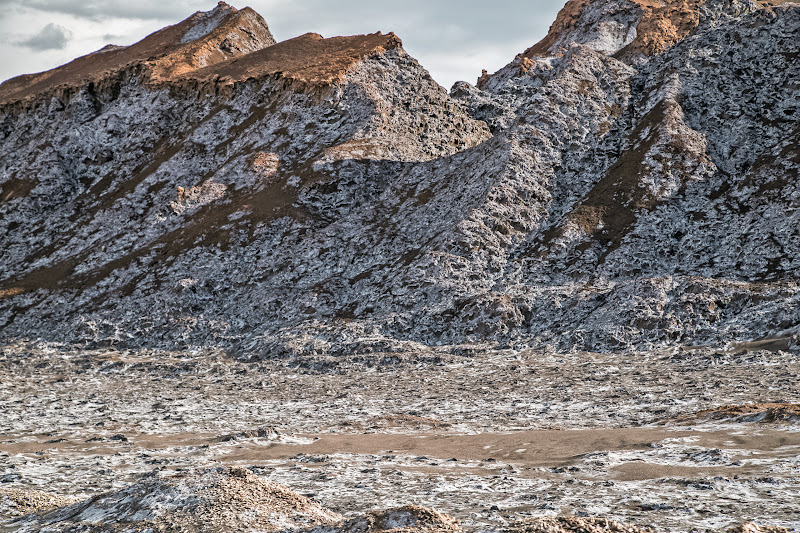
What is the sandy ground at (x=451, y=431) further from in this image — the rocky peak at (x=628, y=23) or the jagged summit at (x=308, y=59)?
the rocky peak at (x=628, y=23)

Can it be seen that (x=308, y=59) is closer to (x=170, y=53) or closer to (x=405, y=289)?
(x=170, y=53)

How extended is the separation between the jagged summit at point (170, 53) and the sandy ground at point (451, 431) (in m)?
72.8

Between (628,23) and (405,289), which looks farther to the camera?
(628,23)

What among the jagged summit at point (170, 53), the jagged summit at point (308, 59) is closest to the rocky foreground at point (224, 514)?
the jagged summit at point (308, 59)

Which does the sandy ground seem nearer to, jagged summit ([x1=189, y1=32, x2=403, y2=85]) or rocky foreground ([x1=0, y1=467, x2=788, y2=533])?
rocky foreground ([x1=0, y1=467, x2=788, y2=533])

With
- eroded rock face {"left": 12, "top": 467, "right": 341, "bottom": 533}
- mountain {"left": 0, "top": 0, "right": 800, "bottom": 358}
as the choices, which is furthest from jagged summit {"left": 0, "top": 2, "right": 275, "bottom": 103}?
eroded rock face {"left": 12, "top": 467, "right": 341, "bottom": 533}

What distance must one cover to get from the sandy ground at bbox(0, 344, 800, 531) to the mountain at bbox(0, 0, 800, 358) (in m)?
5.91

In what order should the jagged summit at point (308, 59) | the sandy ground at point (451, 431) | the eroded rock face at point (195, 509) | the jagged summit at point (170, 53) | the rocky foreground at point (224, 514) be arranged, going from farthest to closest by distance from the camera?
the jagged summit at point (170, 53) < the jagged summit at point (308, 59) < the sandy ground at point (451, 431) < the eroded rock face at point (195, 509) < the rocky foreground at point (224, 514)

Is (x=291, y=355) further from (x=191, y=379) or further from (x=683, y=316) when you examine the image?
(x=683, y=316)

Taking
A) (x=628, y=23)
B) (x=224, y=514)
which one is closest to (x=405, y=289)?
(x=224, y=514)

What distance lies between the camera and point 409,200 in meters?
73.5

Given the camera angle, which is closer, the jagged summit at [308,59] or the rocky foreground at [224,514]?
the rocky foreground at [224,514]

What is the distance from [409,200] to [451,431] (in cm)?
4719

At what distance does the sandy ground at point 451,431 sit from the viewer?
1733 centimetres
